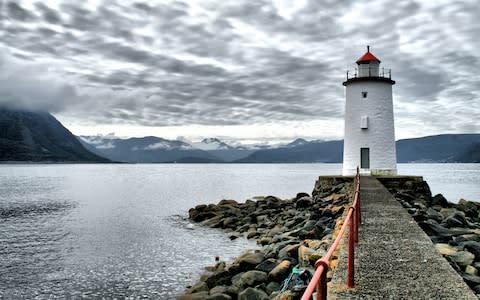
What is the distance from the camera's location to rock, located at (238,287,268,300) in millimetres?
7797

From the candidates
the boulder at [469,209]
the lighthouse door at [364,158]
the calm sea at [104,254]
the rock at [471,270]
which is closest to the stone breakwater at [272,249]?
the calm sea at [104,254]

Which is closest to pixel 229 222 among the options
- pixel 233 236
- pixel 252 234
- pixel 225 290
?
pixel 233 236

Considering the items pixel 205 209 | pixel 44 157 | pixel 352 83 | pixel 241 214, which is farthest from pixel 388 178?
pixel 44 157

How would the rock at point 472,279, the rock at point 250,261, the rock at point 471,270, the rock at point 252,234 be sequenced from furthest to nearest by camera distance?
the rock at point 252,234 < the rock at point 250,261 < the rock at point 471,270 < the rock at point 472,279

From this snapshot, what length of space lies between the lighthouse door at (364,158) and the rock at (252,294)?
51.2 feet

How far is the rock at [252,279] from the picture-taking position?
8.59 meters

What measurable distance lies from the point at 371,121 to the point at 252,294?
1593 centimetres

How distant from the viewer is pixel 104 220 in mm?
24984

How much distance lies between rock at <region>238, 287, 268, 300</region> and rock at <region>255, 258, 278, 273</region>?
3.92ft

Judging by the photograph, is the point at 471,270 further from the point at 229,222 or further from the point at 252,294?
the point at 229,222

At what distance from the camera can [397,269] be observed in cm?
575

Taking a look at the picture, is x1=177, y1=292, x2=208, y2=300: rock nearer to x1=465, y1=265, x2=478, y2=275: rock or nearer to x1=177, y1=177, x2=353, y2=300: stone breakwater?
x1=177, y1=177, x2=353, y2=300: stone breakwater

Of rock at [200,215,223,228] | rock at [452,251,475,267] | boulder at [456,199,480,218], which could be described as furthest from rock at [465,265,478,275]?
rock at [200,215,223,228]

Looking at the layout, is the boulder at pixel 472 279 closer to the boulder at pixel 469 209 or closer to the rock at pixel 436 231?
the rock at pixel 436 231
